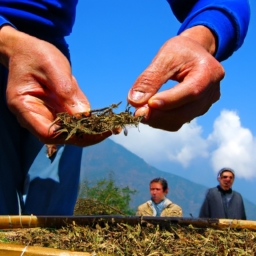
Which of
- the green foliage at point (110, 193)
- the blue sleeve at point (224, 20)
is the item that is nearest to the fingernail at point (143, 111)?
the blue sleeve at point (224, 20)

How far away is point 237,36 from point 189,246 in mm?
753

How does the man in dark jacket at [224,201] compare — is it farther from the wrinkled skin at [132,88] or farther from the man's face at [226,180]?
the wrinkled skin at [132,88]

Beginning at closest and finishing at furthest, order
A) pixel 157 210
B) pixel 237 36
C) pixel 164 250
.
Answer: pixel 164 250 < pixel 237 36 < pixel 157 210

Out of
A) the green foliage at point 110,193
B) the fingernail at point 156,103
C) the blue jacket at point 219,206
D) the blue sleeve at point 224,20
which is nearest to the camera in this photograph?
the fingernail at point 156,103

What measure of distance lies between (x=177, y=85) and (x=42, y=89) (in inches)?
13.6

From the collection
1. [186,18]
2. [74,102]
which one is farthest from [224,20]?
[74,102]

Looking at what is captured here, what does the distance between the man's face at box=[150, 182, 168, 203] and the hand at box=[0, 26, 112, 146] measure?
12.1ft

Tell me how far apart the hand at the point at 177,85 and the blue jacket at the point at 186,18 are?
257 mm

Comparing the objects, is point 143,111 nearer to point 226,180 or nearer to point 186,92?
point 186,92

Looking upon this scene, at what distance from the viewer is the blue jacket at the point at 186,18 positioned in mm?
1518

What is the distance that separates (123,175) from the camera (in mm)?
94062

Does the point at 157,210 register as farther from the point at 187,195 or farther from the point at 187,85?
the point at 187,195

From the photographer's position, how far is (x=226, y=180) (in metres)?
4.90

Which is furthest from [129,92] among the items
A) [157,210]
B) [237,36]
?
[157,210]
